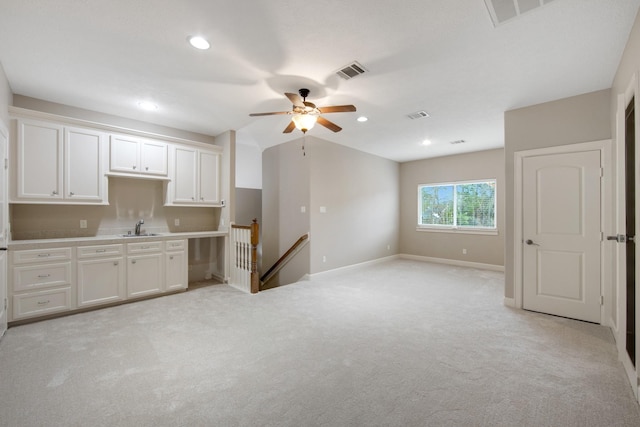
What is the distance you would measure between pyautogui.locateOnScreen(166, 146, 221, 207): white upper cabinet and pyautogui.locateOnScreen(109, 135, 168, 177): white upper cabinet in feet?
0.57

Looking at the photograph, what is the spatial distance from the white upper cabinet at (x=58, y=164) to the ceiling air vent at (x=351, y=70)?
→ 335cm

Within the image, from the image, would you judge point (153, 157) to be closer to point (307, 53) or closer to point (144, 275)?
point (144, 275)

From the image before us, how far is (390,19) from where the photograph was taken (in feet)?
6.81

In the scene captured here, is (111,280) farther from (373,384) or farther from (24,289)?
(373,384)

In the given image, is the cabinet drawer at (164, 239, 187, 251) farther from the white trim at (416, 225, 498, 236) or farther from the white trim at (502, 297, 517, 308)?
the white trim at (416, 225, 498, 236)

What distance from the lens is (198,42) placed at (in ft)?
7.63

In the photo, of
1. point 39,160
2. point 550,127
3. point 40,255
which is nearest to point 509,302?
point 550,127

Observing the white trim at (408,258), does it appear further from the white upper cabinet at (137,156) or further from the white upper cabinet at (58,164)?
the white upper cabinet at (58,164)

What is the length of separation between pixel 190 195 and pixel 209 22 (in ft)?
10.2

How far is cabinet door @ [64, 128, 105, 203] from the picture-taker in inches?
141

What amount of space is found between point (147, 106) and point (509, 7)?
405 cm

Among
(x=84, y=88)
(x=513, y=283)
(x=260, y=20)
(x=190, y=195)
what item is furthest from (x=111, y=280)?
(x=513, y=283)

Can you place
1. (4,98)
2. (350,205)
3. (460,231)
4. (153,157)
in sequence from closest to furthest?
(4,98), (153,157), (350,205), (460,231)

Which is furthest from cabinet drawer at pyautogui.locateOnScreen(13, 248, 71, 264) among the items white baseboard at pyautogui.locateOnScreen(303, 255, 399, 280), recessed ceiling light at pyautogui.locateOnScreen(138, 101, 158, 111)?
white baseboard at pyautogui.locateOnScreen(303, 255, 399, 280)
